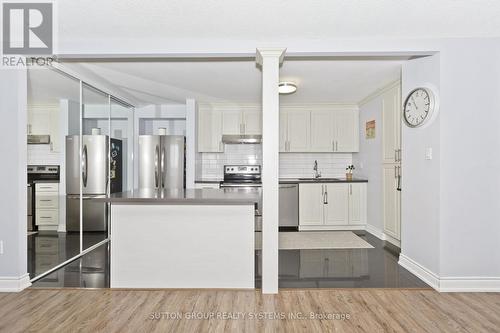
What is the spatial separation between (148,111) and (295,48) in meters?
3.98

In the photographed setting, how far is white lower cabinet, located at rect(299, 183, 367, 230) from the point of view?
18.0 feet

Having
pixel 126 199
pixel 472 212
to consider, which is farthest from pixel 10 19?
pixel 472 212

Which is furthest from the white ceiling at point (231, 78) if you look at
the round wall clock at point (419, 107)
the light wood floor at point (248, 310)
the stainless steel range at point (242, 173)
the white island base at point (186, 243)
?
the light wood floor at point (248, 310)

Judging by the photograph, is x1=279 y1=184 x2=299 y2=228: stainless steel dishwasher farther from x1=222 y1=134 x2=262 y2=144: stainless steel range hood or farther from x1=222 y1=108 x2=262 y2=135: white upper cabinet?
x1=222 y1=108 x2=262 y2=135: white upper cabinet

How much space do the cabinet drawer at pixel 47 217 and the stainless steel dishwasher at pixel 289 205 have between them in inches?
135

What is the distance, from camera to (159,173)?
539 centimetres

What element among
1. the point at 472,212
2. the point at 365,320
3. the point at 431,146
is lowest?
the point at 365,320

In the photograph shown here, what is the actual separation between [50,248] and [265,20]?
3.36m

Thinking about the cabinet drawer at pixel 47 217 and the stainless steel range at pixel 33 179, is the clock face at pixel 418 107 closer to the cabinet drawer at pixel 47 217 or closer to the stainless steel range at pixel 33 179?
the stainless steel range at pixel 33 179

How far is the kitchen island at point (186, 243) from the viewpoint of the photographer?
2.94 meters

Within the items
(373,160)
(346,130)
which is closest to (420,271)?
(373,160)

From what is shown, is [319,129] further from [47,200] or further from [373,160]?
[47,200]

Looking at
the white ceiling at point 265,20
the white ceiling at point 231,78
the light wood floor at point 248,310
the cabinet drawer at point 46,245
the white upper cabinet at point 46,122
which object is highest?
the white ceiling at point 265,20

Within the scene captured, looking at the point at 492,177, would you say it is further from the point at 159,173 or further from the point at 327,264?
the point at 159,173
